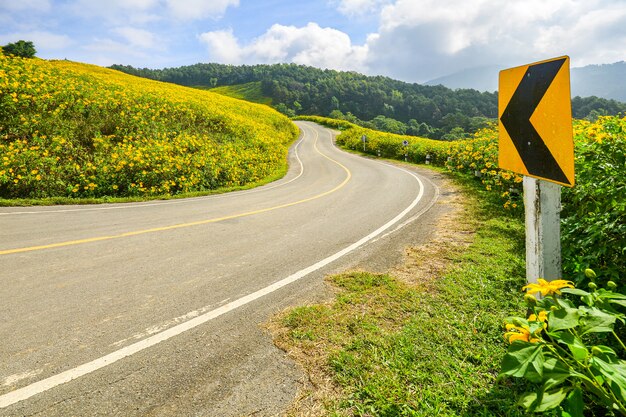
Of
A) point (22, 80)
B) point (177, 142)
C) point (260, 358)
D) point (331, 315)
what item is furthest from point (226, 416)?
point (22, 80)

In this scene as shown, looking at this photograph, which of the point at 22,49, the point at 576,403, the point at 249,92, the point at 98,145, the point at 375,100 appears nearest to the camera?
the point at 576,403

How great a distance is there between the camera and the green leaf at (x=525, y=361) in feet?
4.09

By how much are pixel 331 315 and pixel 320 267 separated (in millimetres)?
1308

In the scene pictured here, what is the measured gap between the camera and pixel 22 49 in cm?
3647

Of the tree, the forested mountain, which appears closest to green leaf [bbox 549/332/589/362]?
the tree

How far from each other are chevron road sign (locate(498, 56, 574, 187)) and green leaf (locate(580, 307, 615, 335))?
63cm

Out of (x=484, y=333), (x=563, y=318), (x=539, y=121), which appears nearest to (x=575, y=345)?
(x=563, y=318)

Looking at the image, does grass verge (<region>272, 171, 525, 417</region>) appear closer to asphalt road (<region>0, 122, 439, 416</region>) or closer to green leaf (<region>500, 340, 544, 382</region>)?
asphalt road (<region>0, 122, 439, 416</region>)

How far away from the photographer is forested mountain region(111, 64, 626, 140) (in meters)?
93.1

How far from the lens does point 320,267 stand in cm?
449

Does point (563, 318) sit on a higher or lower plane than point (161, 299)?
higher

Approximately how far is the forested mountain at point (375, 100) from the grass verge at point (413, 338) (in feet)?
284

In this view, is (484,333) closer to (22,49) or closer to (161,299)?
(161,299)

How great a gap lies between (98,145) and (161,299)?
10.8 meters
